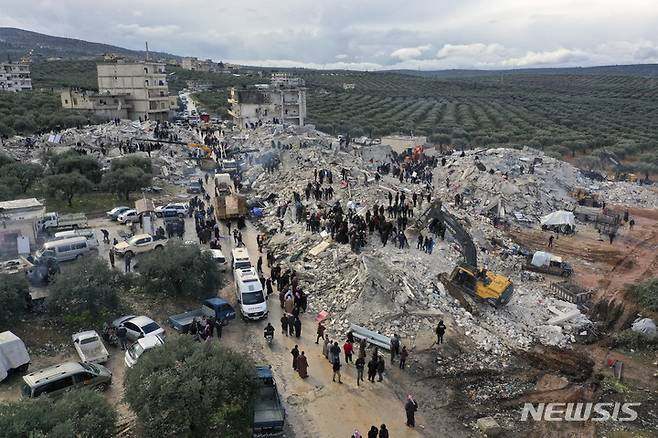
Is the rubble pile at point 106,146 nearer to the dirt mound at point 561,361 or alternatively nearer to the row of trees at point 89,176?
the row of trees at point 89,176

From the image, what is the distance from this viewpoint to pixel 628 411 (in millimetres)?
13914

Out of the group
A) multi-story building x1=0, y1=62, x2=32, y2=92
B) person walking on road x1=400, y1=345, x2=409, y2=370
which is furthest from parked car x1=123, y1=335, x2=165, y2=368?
multi-story building x1=0, y1=62, x2=32, y2=92

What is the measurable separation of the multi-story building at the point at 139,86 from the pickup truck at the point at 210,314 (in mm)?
53670

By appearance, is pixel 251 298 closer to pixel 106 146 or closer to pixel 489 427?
pixel 489 427

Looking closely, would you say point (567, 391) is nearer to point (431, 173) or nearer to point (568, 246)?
point (568, 246)

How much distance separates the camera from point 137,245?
23.5 metres

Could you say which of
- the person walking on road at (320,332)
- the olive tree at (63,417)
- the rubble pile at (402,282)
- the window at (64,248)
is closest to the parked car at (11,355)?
the olive tree at (63,417)

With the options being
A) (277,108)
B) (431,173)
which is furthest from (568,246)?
(277,108)

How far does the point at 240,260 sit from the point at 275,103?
43.7 metres

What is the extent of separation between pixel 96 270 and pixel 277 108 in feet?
154

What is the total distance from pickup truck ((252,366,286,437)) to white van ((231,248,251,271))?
8228 mm

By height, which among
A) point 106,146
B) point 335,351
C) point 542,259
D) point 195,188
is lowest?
point 542,259

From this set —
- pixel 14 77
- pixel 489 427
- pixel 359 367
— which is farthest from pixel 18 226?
pixel 14 77

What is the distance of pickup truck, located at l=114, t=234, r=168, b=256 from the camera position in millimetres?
23375
